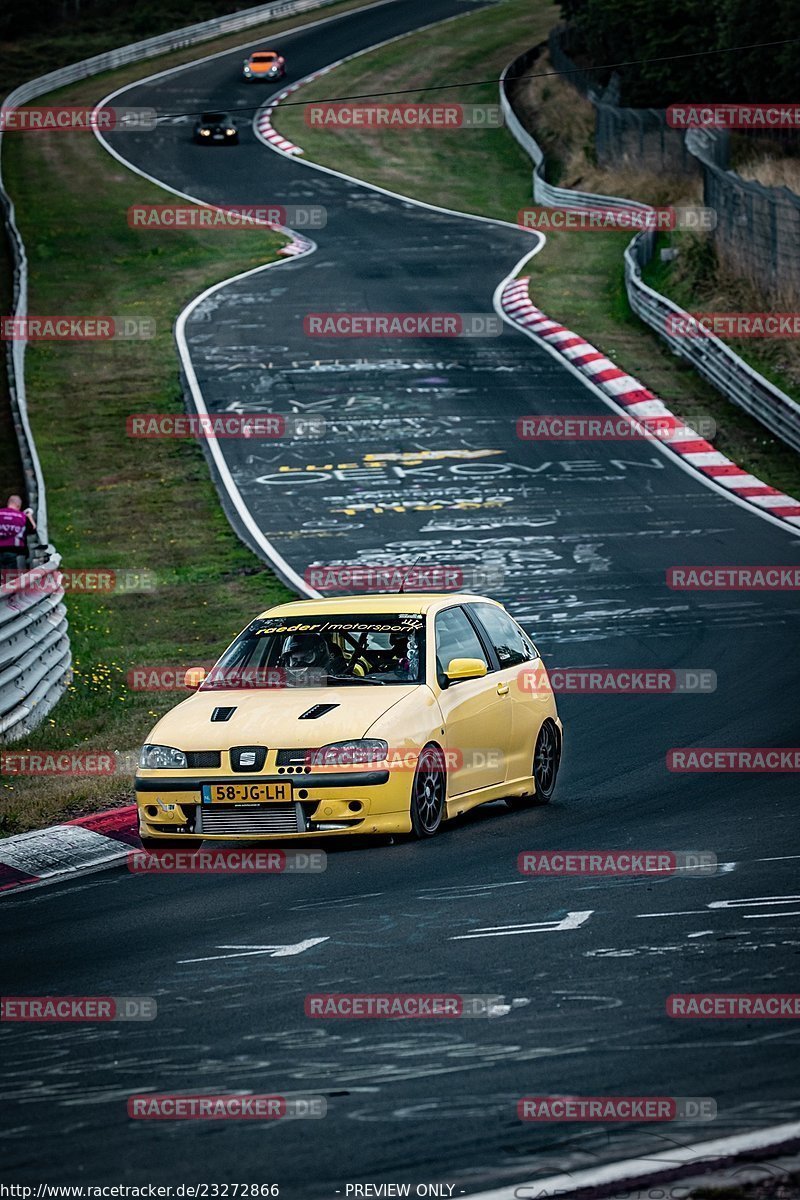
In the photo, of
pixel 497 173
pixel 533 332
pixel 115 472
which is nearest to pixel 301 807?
pixel 115 472

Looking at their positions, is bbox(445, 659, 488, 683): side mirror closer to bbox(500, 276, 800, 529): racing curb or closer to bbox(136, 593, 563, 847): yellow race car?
bbox(136, 593, 563, 847): yellow race car

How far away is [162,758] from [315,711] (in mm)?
930

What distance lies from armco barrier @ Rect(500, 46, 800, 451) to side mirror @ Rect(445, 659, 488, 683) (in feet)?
55.7

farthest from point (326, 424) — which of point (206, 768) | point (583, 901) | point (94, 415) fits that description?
point (583, 901)

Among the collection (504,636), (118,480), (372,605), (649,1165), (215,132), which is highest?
(215,132)

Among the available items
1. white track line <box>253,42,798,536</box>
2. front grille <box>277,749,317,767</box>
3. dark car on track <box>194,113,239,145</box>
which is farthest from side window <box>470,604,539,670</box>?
dark car on track <box>194,113,239,145</box>

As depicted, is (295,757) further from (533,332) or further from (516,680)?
(533,332)

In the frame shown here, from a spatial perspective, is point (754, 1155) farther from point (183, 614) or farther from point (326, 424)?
point (326, 424)

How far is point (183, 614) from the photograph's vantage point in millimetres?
21141

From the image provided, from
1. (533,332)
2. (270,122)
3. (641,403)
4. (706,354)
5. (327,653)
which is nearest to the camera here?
(327,653)

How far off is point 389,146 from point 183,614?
44005mm

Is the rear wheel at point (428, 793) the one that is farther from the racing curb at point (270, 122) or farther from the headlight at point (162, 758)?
the racing curb at point (270, 122)

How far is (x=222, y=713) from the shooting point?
10867mm

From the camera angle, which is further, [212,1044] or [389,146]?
[389,146]
